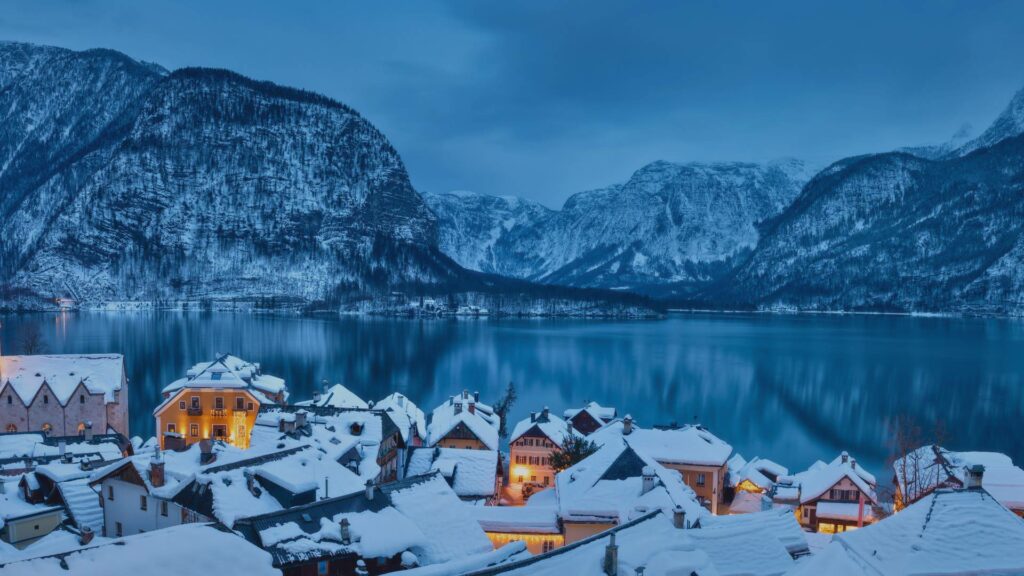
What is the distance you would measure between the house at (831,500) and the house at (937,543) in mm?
21674

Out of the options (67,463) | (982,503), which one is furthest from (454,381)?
(982,503)

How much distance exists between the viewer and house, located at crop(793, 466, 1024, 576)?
40.1 ft

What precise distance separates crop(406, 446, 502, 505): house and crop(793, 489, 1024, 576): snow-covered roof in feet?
74.3

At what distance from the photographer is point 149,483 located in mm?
22422

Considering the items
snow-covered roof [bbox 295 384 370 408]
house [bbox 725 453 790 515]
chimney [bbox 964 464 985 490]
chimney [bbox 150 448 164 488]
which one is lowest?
house [bbox 725 453 790 515]

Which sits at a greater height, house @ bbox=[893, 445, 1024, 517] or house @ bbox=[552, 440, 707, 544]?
house @ bbox=[552, 440, 707, 544]

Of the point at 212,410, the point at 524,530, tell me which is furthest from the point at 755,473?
the point at 212,410

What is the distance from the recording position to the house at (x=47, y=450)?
31.7 m

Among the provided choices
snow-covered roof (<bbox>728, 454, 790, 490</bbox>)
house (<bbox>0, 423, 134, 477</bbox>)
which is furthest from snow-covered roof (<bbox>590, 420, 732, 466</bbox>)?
house (<bbox>0, 423, 134, 477</bbox>)

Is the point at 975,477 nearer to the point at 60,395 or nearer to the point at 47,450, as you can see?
the point at 47,450

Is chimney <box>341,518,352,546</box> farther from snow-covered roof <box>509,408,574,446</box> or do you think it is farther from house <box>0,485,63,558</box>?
snow-covered roof <box>509,408,574,446</box>

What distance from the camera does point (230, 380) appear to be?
4747 centimetres

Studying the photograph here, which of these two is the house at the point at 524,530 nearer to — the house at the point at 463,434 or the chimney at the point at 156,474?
the chimney at the point at 156,474

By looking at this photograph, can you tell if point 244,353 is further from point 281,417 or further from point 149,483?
point 149,483
